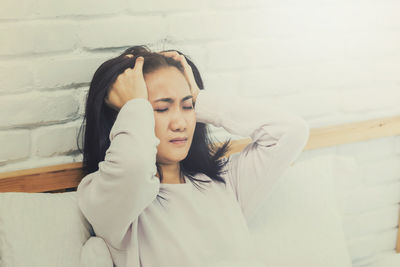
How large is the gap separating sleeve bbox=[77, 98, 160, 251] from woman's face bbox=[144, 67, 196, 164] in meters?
0.04

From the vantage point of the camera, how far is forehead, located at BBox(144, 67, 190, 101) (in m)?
0.89

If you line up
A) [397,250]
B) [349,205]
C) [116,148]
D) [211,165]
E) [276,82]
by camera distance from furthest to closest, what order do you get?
[397,250]
[349,205]
[276,82]
[211,165]
[116,148]

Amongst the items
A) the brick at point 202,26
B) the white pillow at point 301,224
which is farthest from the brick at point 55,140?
the white pillow at point 301,224

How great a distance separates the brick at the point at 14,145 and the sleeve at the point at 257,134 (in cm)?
40

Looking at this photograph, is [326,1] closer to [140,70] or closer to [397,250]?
[140,70]

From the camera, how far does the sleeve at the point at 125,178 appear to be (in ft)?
2.59

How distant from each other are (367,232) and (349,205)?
14 centimetres

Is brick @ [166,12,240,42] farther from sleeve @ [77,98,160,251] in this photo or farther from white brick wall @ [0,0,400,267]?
sleeve @ [77,98,160,251]

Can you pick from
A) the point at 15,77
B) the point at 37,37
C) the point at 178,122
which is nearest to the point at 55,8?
the point at 37,37

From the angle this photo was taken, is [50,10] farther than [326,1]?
Answer: No

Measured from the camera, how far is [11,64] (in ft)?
3.22

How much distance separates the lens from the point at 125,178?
2.58ft

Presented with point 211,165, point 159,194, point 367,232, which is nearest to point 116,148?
point 159,194

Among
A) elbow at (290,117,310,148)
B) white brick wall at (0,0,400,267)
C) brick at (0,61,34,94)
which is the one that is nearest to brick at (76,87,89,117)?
white brick wall at (0,0,400,267)
